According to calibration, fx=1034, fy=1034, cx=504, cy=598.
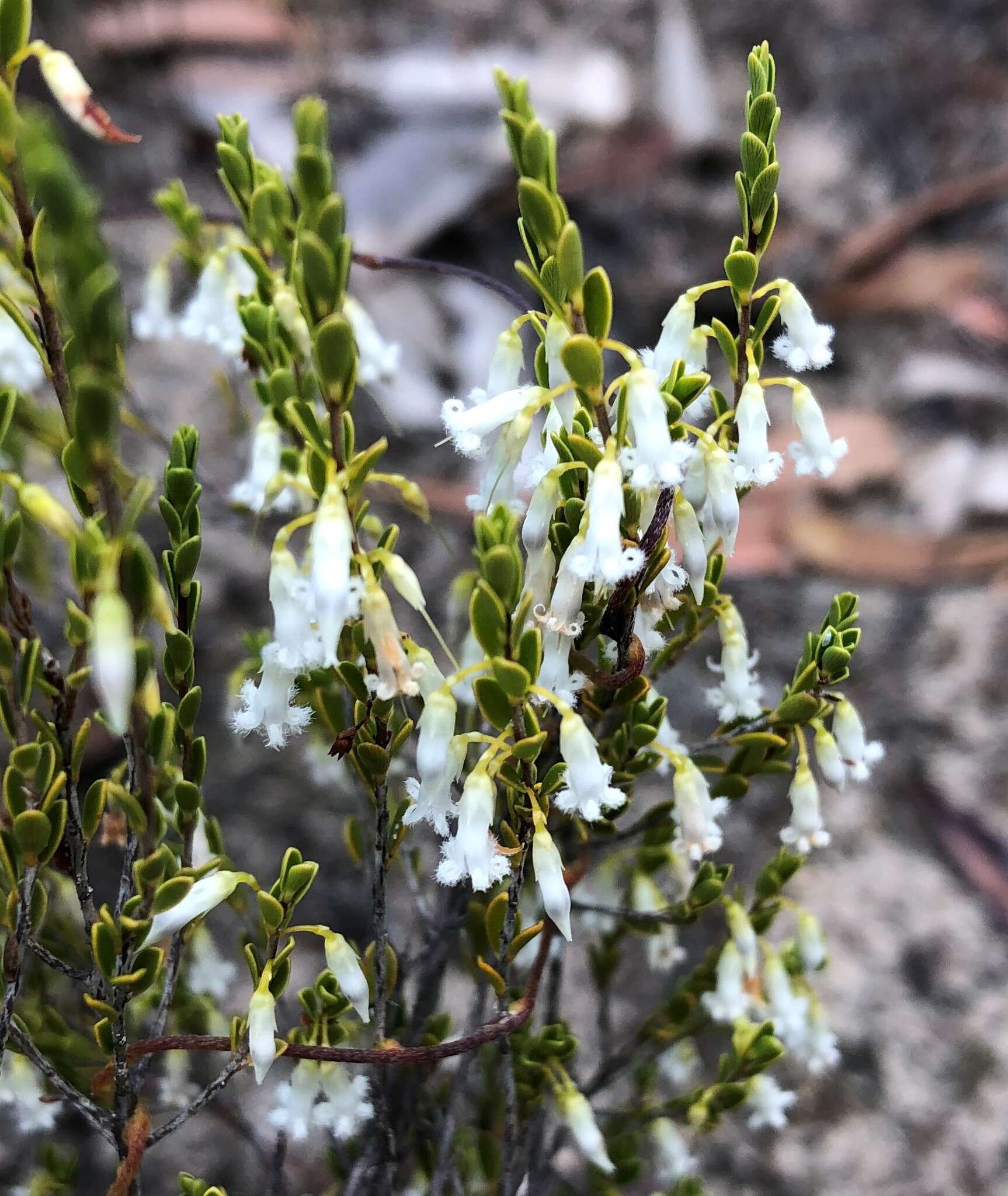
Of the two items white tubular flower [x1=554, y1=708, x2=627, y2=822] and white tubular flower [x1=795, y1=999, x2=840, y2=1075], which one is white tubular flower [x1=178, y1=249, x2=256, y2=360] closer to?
white tubular flower [x1=554, y1=708, x2=627, y2=822]

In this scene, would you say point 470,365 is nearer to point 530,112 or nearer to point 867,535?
point 867,535

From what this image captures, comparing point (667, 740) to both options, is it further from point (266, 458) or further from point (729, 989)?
point (266, 458)

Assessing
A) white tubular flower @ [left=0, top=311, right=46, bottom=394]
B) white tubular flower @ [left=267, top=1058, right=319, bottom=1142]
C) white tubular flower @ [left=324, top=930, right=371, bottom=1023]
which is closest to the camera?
white tubular flower @ [left=324, top=930, right=371, bottom=1023]

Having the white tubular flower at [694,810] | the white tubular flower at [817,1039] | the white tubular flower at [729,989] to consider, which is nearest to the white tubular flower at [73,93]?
the white tubular flower at [694,810]

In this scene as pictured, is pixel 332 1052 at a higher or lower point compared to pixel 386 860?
lower

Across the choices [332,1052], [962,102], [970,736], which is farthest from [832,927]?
[962,102]

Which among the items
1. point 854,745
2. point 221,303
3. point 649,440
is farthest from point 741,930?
point 221,303

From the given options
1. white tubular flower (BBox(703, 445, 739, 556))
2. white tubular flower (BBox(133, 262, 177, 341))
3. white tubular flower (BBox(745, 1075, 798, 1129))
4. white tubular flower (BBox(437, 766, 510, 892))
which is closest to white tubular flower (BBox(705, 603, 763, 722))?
white tubular flower (BBox(703, 445, 739, 556))
